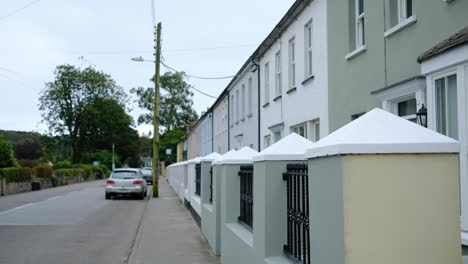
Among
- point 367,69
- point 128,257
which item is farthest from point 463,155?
point 128,257

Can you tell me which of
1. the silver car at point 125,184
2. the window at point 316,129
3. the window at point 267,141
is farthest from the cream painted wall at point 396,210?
the silver car at point 125,184

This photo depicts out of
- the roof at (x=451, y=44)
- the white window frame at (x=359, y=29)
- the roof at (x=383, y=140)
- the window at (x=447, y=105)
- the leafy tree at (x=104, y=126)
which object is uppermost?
the leafy tree at (x=104, y=126)

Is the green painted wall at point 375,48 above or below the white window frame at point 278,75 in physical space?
below

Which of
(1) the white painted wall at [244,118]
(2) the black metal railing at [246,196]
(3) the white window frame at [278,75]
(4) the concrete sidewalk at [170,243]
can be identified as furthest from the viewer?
(1) the white painted wall at [244,118]

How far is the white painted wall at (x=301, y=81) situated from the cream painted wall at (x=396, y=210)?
948 centimetres

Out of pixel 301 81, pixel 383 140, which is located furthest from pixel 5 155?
pixel 383 140

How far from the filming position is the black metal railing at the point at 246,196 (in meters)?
7.50

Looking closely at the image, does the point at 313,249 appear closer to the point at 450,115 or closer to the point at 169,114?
the point at 450,115

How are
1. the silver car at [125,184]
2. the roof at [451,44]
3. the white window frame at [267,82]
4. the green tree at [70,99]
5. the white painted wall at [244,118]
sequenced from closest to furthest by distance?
the roof at [451,44], the white window frame at [267,82], the white painted wall at [244,118], the silver car at [125,184], the green tree at [70,99]

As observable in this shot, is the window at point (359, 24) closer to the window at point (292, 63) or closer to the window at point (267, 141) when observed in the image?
the window at point (292, 63)

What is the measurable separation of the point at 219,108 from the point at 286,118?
64.8 ft

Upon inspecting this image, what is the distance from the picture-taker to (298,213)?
5090 mm

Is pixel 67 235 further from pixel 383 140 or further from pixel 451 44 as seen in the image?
pixel 383 140

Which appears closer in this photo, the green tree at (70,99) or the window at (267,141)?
the window at (267,141)
